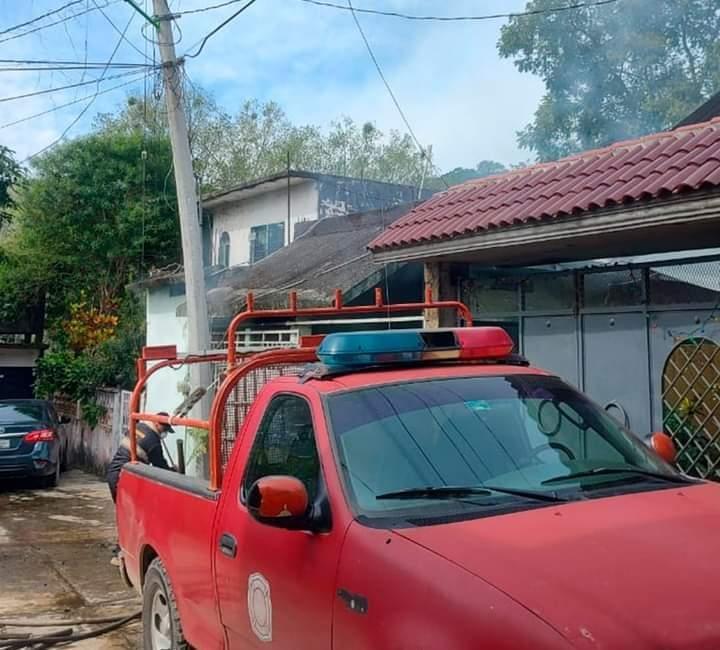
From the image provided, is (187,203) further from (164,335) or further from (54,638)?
(164,335)

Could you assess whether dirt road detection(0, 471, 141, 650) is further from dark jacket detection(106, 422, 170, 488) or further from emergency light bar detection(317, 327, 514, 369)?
emergency light bar detection(317, 327, 514, 369)

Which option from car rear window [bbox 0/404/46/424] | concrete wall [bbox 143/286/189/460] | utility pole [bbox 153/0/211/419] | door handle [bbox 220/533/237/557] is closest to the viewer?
door handle [bbox 220/533/237/557]

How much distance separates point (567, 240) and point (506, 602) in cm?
502

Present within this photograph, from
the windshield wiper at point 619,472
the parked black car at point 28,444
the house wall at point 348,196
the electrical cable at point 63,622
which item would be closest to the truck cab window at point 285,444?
the windshield wiper at point 619,472

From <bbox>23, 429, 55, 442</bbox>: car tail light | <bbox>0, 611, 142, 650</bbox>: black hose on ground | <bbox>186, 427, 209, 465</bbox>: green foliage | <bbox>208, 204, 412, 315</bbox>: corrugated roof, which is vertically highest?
<bbox>208, 204, 412, 315</bbox>: corrugated roof

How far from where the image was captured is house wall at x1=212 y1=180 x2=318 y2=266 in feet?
65.1

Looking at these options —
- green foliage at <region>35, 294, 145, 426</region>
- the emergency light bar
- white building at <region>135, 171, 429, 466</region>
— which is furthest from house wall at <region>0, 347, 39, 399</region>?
the emergency light bar

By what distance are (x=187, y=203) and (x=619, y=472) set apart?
283 inches

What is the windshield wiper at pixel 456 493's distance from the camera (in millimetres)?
3000

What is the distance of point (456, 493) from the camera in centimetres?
302

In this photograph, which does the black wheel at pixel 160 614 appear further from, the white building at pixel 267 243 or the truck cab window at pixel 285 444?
the white building at pixel 267 243

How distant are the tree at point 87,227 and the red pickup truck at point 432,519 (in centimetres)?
1680

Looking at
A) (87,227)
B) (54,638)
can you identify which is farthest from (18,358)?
(54,638)

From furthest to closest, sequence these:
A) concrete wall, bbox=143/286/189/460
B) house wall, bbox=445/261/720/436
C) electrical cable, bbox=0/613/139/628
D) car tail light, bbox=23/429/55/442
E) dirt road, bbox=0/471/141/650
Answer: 1. concrete wall, bbox=143/286/189/460
2. car tail light, bbox=23/429/55/442
3. house wall, bbox=445/261/720/436
4. dirt road, bbox=0/471/141/650
5. electrical cable, bbox=0/613/139/628
